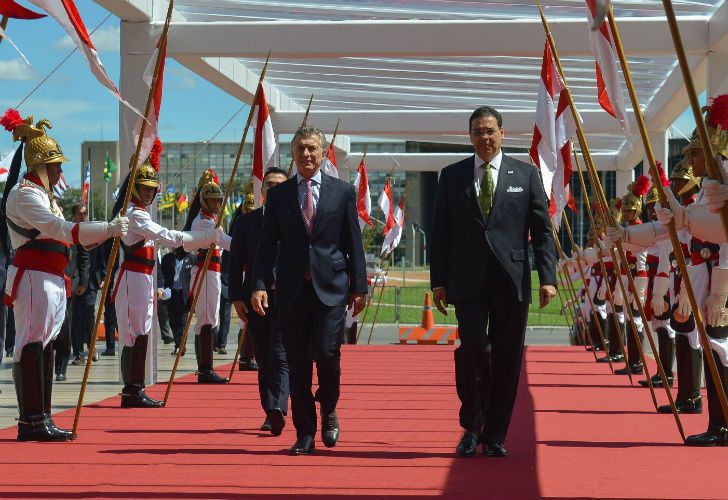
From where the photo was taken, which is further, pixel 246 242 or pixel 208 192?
pixel 208 192

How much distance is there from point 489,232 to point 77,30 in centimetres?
240

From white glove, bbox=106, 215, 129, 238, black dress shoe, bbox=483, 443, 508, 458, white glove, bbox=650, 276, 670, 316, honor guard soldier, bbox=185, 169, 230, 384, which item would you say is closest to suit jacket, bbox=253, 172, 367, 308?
white glove, bbox=106, 215, 129, 238

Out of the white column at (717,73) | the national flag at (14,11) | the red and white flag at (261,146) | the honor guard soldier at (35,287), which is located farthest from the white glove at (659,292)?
the national flag at (14,11)

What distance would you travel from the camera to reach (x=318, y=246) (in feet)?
23.3

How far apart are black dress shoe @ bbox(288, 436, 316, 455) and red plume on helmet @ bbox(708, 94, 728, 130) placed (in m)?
2.89

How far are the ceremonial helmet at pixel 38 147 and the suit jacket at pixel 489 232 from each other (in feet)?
7.99

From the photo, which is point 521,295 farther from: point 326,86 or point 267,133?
point 326,86

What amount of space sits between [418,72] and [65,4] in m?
12.2

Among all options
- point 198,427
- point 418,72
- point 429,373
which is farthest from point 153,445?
point 418,72

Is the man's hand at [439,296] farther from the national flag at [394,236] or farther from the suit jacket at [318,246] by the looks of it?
the national flag at [394,236]

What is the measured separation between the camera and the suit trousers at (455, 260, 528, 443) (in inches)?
270

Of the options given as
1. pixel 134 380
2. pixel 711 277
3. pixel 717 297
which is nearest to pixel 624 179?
pixel 134 380

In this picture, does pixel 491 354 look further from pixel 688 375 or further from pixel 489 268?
pixel 688 375

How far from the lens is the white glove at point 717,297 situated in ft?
23.8
